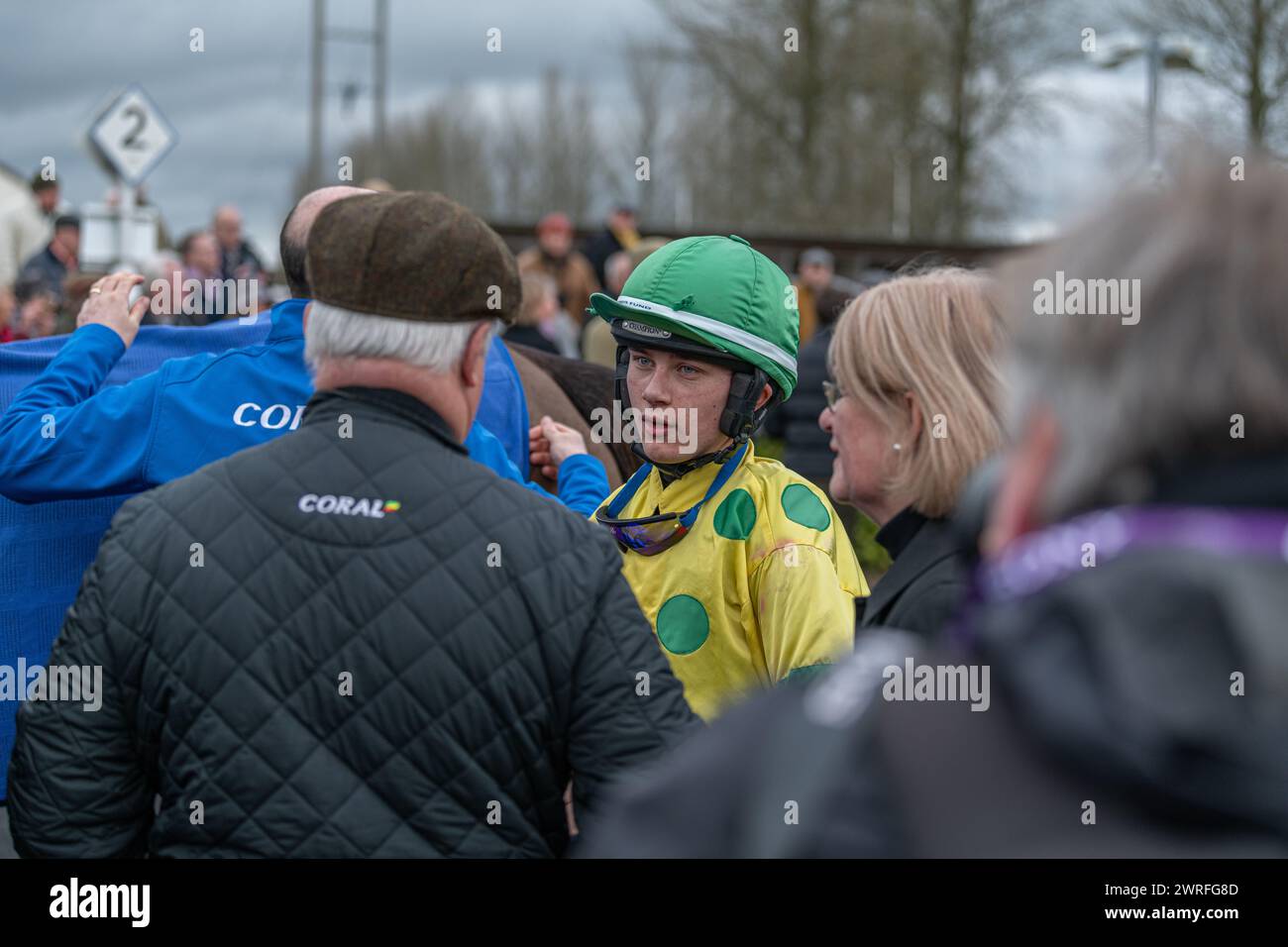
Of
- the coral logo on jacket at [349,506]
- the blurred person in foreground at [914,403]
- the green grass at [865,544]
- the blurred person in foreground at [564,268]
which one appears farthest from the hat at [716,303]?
the blurred person in foreground at [564,268]

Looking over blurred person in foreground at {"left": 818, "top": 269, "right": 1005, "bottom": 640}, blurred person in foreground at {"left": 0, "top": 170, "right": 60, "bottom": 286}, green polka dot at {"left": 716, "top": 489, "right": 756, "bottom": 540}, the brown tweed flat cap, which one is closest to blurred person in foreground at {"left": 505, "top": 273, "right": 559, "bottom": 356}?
green polka dot at {"left": 716, "top": 489, "right": 756, "bottom": 540}

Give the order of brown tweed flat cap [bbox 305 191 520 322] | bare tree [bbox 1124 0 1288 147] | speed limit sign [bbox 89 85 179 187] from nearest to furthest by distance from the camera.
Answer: brown tweed flat cap [bbox 305 191 520 322] < speed limit sign [bbox 89 85 179 187] < bare tree [bbox 1124 0 1288 147]

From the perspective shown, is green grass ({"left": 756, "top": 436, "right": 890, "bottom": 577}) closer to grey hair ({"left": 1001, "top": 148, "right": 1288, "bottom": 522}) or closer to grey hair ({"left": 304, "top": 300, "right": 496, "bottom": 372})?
grey hair ({"left": 304, "top": 300, "right": 496, "bottom": 372})

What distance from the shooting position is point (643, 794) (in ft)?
3.59

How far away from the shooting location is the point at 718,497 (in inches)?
112

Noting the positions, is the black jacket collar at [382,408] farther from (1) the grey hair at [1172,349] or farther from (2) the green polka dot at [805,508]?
(1) the grey hair at [1172,349]

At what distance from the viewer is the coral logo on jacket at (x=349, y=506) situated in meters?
1.98

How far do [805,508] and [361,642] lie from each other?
3.67 ft

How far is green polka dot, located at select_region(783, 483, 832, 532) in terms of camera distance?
277cm

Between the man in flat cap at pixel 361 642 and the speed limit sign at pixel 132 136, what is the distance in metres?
9.81

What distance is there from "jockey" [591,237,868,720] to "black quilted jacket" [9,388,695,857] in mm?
656

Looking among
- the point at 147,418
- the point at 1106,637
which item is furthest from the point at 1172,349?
the point at 147,418
